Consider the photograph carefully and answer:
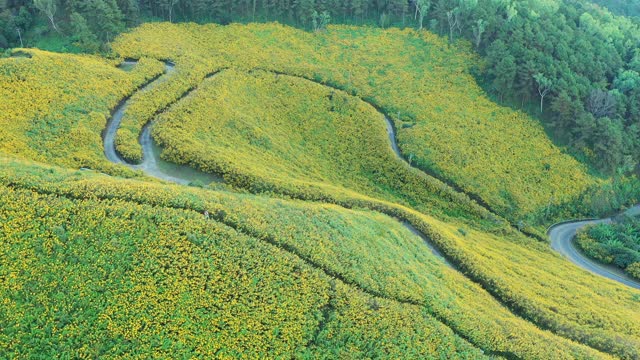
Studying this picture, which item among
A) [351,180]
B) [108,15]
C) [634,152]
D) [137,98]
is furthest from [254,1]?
[634,152]

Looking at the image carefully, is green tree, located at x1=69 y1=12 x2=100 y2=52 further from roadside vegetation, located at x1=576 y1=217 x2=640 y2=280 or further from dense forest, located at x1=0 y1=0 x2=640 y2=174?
roadside vegetation, located at x1=576 y1=217 x2=640 y2=280

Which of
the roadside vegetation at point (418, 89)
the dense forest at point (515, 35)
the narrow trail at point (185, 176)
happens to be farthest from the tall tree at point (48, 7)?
the narrow trail at point (185, 176)

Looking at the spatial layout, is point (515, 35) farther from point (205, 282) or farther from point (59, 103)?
point (205, 282)

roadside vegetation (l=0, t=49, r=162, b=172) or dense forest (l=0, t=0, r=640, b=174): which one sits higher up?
dense forest (l=0, t=0, r=640, b=174)

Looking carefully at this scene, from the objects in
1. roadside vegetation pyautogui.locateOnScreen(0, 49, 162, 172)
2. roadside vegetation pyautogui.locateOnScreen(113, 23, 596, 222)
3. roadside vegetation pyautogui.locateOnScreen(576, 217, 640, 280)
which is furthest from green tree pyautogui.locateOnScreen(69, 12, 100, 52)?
roadside vegetation pyautogui.locateOnScreen(576, 217, 640, 280)

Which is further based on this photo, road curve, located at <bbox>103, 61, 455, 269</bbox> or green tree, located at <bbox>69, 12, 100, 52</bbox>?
green tree, located at <bbox>69, 12, 100, 52</bbox>

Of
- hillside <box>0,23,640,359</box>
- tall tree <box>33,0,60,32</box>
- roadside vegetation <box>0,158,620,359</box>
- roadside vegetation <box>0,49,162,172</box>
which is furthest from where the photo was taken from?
tall tree <box>33,0,60,32</box>

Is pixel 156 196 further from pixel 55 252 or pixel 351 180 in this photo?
pixel 351 180
